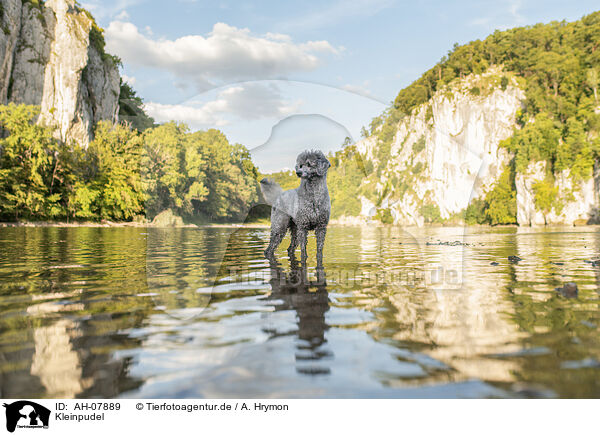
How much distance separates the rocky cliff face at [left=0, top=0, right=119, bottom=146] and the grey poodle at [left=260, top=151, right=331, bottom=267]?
192ft

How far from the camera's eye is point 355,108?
7.97m

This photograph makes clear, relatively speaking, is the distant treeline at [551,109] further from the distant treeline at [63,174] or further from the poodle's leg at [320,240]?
the poodle's leg at [320,240]

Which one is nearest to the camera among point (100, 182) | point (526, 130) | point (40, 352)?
point (40, 352)

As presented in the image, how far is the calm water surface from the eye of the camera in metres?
2.57

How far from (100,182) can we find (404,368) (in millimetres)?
60719

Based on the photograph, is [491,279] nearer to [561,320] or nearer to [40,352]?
[561,320]

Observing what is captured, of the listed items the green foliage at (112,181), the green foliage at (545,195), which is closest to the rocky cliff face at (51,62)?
the green foliage at (112,181)

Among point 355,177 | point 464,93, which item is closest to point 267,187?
point 355,177

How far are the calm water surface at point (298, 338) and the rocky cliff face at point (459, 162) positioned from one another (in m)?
2.48

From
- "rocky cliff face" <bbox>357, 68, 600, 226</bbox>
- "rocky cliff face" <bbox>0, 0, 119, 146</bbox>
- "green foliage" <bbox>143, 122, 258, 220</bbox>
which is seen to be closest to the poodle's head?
"green foliage" <bbox>143, 122, 258, 220</bbox>

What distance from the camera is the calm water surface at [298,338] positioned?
2.57 metres

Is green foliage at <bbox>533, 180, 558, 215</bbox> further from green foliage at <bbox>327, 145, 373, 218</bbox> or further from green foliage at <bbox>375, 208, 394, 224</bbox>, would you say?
green foliage at <bbox>327, 145, 373, 218</bbox>
